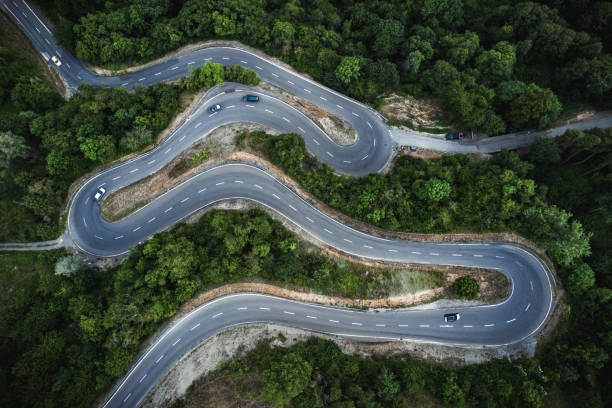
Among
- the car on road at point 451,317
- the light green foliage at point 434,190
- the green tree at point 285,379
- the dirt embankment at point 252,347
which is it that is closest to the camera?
the green tree at point 285,379

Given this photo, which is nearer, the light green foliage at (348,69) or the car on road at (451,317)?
the car on road at (451,317)

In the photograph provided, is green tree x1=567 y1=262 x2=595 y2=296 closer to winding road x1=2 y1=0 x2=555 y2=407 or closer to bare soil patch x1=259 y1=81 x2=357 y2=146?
winding road x1=2 y1=0 x2=555 y2=407

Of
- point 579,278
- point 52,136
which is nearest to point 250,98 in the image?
point 52,136

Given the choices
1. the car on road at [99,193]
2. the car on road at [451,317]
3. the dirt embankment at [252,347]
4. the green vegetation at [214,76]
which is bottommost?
the dirt embankment at [252,347]

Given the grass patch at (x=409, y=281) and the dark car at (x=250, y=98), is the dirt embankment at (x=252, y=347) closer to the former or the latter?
the grass patch at (x=409, y=281)

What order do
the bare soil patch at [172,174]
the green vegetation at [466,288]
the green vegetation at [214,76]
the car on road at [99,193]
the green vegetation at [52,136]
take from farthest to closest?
1. the green vegetation at [214,76]
2. the bare soil patch at [172,174]
3. the car on road at [99,193]
4. the green vegetation at [52,136]
5. the green vegetation at [466,288]

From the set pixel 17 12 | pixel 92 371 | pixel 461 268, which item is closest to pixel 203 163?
pixel 92 371

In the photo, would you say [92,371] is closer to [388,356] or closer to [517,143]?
[388,356]

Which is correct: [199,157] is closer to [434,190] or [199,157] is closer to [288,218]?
[288,218]

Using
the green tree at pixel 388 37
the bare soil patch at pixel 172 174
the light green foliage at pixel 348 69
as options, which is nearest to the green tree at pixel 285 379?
the bare soil patch at pixel 172 174

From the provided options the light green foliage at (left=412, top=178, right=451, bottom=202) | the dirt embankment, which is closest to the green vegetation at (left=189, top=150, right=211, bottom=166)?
the dirt embankment
